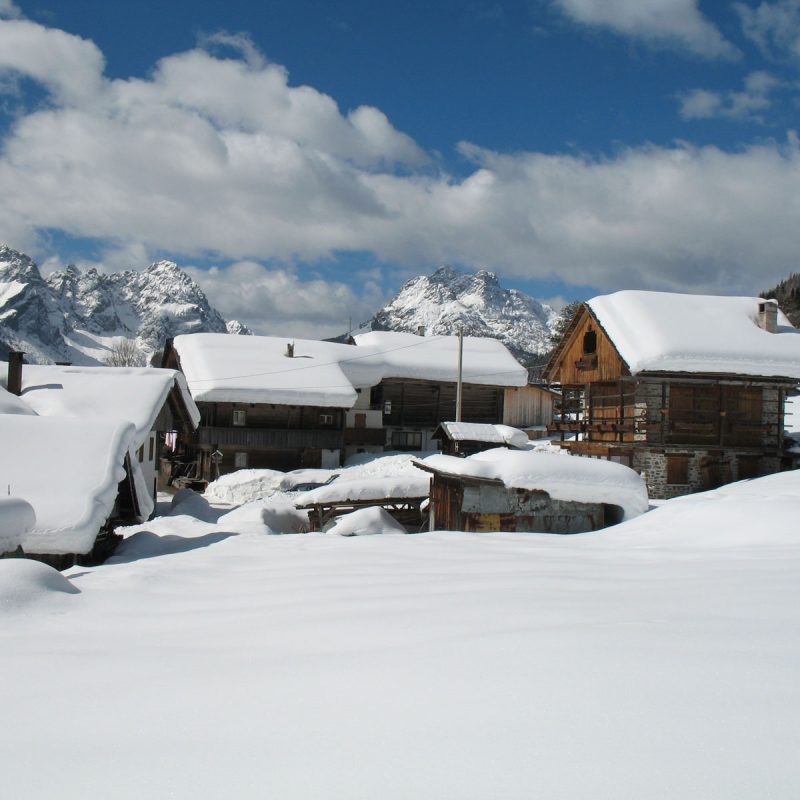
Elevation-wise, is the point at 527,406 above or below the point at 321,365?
below


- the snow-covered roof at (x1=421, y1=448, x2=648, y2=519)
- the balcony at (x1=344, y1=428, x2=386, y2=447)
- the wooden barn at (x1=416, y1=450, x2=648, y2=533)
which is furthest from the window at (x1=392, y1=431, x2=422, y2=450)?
the snow-covered roof at (x1=421, y1=448, x2=648, y2=519)

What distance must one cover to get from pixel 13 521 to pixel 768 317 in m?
25.4

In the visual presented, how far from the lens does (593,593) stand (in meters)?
5.89

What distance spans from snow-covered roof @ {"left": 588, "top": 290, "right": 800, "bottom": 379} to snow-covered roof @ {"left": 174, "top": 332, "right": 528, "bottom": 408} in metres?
15.6

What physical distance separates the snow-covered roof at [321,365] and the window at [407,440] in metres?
3.49

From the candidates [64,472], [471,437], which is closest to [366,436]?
[471,437]

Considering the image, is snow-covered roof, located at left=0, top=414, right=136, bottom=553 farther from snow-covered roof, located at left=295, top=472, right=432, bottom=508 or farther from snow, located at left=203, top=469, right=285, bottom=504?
snow, located at left=203, top=469, right=285, bottom=504

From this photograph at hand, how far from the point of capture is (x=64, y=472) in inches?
517

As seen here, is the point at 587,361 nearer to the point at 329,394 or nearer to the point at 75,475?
the point at 329,394

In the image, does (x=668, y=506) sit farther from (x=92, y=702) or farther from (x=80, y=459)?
(x=92, y=702)

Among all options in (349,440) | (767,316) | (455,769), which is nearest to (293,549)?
(455,769)

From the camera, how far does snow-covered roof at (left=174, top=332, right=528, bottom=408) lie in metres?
35.3

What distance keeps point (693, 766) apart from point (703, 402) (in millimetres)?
23475

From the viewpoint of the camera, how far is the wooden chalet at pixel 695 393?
76.9 feet
